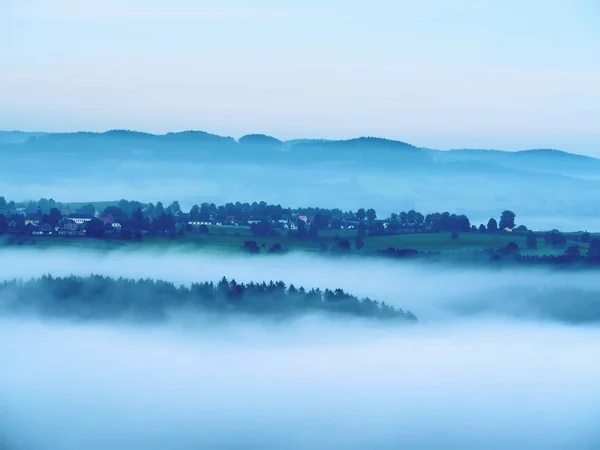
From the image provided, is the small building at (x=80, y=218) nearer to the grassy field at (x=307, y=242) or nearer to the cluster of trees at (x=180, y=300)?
the grassy field at (x=307, y=242)

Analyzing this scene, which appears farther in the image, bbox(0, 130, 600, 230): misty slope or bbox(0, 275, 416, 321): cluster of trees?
bbox(0, 130, 600, 230): misty slope

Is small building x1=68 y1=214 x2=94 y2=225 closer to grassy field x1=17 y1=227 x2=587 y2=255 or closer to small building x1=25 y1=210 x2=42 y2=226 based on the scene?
small building x1=25 y1=210 x2=42 y2=226

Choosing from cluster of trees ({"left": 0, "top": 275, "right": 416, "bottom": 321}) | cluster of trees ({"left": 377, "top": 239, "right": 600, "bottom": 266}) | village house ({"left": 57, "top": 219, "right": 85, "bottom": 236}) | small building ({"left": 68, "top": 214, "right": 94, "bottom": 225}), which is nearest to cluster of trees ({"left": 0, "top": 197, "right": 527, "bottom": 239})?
village house ({"left": 57, "top": 219, "right": 85, "bottom": 236})

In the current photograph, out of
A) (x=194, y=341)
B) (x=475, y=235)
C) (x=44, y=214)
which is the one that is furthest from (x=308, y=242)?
(x=44, y=214)

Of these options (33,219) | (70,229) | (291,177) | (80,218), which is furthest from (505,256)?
(291,177)

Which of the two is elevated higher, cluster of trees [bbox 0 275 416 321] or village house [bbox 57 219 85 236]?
village house [bbox 57 219 85 236]

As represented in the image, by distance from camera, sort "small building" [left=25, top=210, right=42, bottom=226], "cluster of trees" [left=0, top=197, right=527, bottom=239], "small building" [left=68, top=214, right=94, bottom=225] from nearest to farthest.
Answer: "cluster of trees" [left=0, top=197, right=527, bottom=239] < "small building" [left=25, top=210, right=42, bottom=226] < "small building" [left=68, top=214, right=94, bottom=225]

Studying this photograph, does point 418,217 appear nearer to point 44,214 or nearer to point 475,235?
point 475,235
